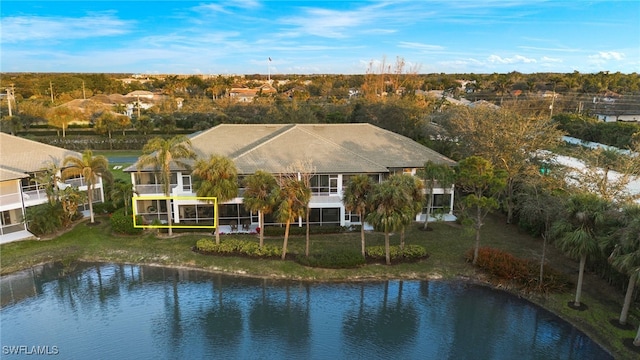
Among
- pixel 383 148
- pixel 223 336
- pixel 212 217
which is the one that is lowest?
pixel 223 336

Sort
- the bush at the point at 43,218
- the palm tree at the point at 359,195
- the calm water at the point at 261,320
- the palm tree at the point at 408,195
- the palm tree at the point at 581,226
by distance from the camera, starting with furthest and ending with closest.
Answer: the bush at the point at 43,218 → the palm tree at the point at 359,195 → the palm tree at the point at 408,195 → the palm tree at the point at 581,226 → the calm water at the point at 261,320

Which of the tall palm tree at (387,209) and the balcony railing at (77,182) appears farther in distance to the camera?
the balcony railing at (77,182)

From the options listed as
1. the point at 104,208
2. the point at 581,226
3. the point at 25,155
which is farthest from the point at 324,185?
the point at 25,155

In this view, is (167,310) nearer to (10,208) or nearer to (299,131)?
(10,208)

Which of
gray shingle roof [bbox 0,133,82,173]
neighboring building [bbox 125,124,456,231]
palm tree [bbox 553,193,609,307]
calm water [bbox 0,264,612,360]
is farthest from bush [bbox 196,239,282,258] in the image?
palm tree [bbox 553,193,609,307]

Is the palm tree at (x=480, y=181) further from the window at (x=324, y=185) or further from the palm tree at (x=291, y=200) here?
the palm tree at (x=291, y=200)

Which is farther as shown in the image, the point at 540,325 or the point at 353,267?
the point at 353,267

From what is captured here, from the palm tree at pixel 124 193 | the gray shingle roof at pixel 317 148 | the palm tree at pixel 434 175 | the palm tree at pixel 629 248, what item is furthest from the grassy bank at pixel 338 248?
the gray shingle roof at pixel 317 148

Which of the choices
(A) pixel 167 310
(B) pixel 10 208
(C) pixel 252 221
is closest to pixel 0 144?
(B) pixel 10 208
